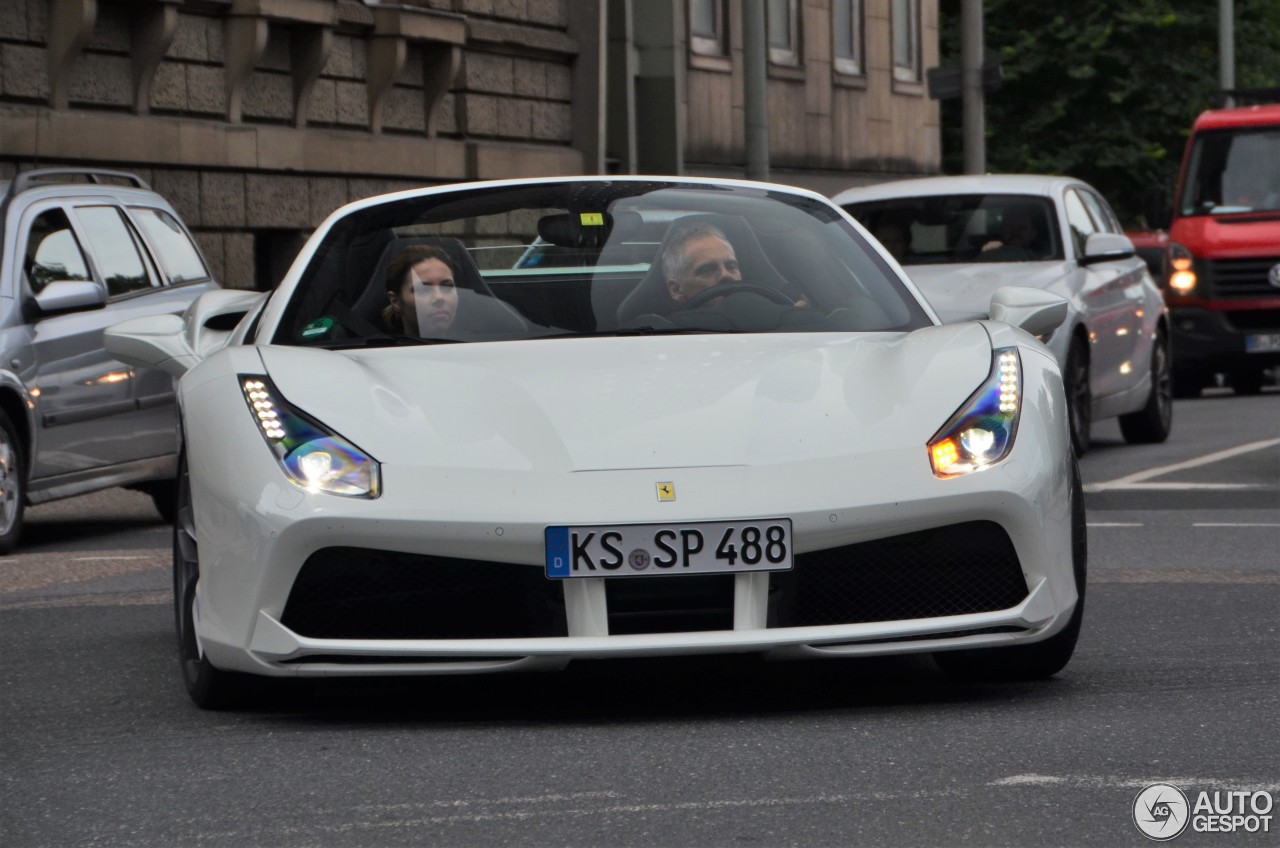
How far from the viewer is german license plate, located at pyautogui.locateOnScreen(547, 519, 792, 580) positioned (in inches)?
215

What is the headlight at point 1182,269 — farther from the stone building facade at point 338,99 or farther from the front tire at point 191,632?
the front tire at point 191,632

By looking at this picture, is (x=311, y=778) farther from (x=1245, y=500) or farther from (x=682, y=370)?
(x=1245, y=500)

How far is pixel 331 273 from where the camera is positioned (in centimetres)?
674

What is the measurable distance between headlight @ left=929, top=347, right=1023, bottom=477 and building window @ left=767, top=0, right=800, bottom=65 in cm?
2854

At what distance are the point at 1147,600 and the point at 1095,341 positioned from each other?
21.6 feet

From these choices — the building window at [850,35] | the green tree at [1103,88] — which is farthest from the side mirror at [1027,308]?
the green tree at [1103,88]

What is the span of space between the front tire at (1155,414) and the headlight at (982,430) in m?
10.3

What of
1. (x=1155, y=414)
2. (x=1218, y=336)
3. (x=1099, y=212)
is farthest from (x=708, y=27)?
(x=1099, y=212)

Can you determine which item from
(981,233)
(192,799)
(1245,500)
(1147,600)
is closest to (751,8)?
(981,233)

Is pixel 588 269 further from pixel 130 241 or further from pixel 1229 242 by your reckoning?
pixel 1229 242

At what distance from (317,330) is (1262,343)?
1698 cm

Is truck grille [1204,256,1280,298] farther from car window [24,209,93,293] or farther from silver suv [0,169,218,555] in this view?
car window [24,209,93,293]

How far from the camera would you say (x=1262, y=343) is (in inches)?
882

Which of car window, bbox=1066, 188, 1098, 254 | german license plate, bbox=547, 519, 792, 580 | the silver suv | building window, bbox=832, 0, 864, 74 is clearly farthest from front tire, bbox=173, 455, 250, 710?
building window, bbox=832, 0, 864, 74
